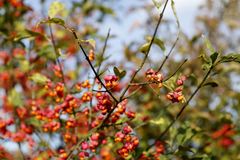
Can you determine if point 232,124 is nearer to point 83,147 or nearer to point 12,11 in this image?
point 83,147

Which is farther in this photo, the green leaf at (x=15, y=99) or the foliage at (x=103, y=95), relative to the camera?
the green leaf at (x=15, y=99)

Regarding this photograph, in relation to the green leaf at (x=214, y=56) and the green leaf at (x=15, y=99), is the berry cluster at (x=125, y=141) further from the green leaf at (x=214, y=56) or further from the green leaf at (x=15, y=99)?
the green leaf at (x=15, y=99)

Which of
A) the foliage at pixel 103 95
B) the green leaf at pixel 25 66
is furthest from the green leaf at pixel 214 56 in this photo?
the green leaf at pixel 25 66

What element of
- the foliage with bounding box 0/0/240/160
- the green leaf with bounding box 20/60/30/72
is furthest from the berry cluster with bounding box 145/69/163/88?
the green leaf with bounding box 20/60/30/72

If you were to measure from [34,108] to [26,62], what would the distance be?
3.02ft

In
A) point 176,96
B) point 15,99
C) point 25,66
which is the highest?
point 25,66

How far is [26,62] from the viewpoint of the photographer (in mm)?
4074

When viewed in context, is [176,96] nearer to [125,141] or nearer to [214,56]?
[214,56]

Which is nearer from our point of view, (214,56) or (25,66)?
(214,56)

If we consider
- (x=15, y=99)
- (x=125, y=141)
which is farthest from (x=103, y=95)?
(x=15, y=99)

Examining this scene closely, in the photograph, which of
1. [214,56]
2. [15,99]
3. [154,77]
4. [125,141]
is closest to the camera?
[154,77]

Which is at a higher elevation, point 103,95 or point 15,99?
point 15,99

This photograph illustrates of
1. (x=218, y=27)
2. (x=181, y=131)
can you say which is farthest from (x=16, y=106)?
(x=218, y=27)

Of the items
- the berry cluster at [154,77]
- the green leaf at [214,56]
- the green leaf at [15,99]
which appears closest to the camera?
the berry cluster at [154,77]
